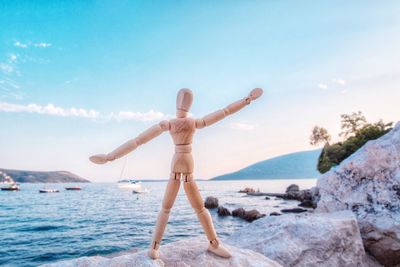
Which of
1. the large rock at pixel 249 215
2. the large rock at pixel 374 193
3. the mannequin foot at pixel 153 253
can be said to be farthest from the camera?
the large rock at pixel 249 215

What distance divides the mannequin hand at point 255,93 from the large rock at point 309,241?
2.98 m

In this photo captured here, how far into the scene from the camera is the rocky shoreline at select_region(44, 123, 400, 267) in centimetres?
382

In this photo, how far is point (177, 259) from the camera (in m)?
3.53

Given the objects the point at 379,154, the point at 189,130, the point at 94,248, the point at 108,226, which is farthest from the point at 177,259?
the point at 108,226

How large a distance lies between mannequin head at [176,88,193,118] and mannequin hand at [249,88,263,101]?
2.64 ft

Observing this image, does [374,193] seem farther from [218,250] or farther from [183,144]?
[183,144]

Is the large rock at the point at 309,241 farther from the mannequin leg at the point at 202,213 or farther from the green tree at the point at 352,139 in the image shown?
the green tree at the point at 352,139

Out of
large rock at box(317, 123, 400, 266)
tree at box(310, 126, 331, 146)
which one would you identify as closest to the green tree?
tree at box(310, 126, 331, 146)

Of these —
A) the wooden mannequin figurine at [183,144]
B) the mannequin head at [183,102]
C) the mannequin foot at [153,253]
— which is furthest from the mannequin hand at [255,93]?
the mannequin foot at [153,253]

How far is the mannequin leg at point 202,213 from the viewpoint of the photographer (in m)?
3.62

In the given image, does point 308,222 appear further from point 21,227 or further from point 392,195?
point 21,227

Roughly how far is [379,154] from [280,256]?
3.85 m

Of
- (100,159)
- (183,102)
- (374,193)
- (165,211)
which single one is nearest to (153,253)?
(165,211)

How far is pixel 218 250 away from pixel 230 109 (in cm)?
194
